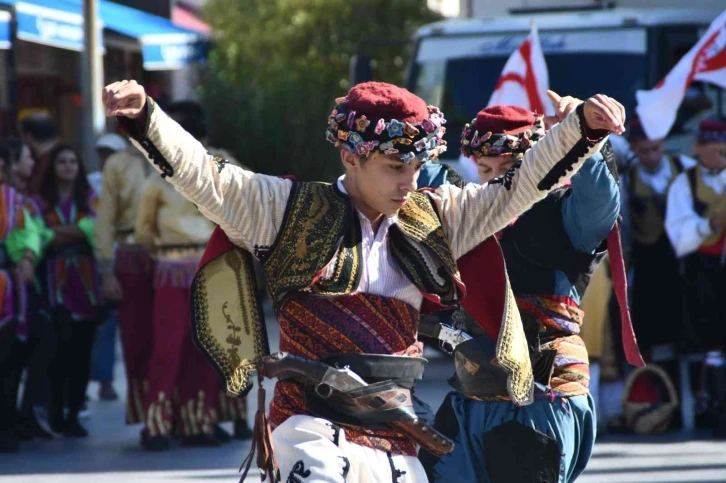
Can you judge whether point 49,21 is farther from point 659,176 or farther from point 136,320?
point 659,176

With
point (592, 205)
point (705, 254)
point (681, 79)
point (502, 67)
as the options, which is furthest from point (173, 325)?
point (592, 205)

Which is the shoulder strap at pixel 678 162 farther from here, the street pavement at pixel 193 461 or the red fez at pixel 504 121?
the red fez at pixel 504 121

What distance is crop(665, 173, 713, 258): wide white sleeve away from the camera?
8758mm

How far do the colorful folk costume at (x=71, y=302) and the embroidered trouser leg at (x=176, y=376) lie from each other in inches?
24.9

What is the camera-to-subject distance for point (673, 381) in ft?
30.0

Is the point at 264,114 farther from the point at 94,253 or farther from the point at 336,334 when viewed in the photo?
the point at 336,334

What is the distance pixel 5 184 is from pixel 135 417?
5.19 ft

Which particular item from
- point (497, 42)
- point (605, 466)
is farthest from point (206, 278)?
point (497, 42)

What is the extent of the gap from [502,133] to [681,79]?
443 centimetres

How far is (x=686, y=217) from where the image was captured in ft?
28.8

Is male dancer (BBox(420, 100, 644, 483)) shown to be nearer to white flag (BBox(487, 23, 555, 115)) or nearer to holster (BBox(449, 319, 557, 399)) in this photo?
holster (BBox(449, 319, 557, 399))

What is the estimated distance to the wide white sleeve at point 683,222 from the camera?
8758mm

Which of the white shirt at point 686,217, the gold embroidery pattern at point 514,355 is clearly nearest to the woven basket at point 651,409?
the white shirt at point 686,217

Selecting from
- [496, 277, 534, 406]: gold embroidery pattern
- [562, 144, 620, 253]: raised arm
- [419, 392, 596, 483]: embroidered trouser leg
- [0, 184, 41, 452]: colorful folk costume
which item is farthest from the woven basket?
[496, 277, 534, 406]: gold embroidery pattern
